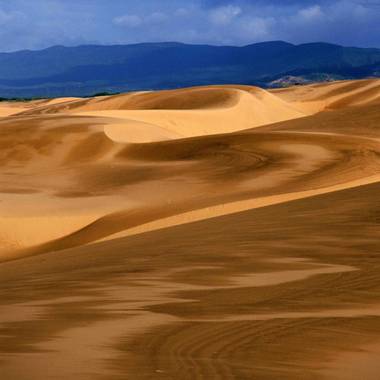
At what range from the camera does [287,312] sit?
5449 mm

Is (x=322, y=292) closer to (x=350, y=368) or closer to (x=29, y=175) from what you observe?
(x=350, y=368)

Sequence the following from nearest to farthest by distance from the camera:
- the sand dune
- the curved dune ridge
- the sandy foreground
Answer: the sandy foreground < the curved dune ridge < the sand dune

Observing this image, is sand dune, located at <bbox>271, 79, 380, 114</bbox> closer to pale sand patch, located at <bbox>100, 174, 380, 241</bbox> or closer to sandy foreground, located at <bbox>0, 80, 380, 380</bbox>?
sandy foreground, located at <bbox>0, 80, 380, 380</bbox>

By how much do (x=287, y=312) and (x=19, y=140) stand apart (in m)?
25.0

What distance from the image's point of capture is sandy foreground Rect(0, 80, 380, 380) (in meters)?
4.34

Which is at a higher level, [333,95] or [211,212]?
[333,95]

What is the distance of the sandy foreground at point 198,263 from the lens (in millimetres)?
4336

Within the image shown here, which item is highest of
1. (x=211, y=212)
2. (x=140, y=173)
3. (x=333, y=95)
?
(x=333, y=95)

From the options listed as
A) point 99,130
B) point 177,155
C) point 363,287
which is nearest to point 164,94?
point 99,130

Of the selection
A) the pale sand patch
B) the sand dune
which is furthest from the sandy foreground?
the sand dune

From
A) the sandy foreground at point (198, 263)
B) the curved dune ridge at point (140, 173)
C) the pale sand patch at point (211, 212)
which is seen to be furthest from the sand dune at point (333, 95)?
the pale sand patch at point (211, 212)

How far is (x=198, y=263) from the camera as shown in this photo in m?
7.80

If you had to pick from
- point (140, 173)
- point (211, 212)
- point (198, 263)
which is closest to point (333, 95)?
point (140, 173)

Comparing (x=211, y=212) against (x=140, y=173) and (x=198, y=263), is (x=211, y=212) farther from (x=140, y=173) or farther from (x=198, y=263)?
(x=198, y=263)
